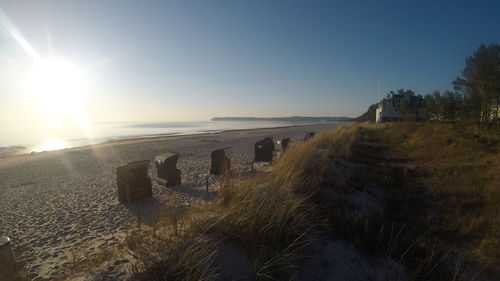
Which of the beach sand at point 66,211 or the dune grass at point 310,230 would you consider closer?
the dune grass at point 310,230

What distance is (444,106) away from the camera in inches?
810

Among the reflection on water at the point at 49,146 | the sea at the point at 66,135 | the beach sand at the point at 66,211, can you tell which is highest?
the sea at the point at 66,135

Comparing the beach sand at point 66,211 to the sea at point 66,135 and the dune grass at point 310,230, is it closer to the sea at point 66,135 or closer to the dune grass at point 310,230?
the dune grass at point 310,230

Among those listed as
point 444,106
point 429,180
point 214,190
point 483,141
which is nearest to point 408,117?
point 444,106

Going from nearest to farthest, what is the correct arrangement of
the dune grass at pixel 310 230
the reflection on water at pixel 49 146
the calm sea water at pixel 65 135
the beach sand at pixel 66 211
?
1. the dune grass at pixel 310 230
2. the beach sand at pixel 66 211
3. the reflection on water at pixel 49 146
4. the calm sea water at pixel 65 135

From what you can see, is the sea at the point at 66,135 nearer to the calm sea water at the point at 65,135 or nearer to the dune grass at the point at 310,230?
the calm sea water at the point at 65,135

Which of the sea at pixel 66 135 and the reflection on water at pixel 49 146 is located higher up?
the sea at pixel 66 135

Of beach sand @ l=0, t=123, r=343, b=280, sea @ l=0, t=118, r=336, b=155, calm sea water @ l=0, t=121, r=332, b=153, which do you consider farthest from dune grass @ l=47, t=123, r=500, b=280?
calm sea water @ l=0, t=121, r=332, b=153

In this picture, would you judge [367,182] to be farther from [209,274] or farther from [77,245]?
[77,245]

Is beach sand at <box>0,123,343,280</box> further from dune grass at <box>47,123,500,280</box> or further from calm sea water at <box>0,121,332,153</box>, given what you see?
calm sea water at <box>0,121,332,153</box>

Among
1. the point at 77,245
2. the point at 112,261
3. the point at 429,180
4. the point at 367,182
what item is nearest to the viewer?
the point at 112,261

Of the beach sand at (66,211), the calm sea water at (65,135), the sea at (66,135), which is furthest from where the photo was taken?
the calm sea water at (65,135)

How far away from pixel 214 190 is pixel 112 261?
16.1 feet

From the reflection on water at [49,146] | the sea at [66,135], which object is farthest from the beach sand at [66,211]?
the sea at [66,135]
